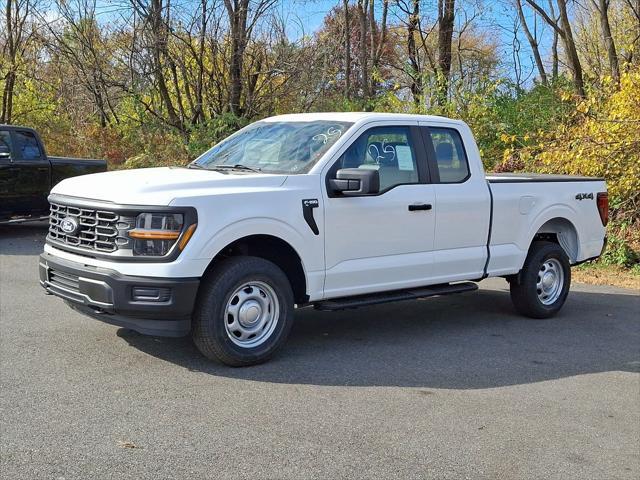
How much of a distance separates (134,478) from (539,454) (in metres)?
2.32

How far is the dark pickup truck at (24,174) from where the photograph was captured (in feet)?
41.1

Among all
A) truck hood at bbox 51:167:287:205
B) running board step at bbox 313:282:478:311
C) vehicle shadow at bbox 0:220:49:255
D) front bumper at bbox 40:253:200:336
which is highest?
truck hood at bbox 51:167:287:205

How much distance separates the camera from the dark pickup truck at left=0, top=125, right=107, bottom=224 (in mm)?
12539

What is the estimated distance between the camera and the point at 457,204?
6.87 m

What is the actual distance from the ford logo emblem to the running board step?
203cm

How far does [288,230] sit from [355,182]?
0.67 meters

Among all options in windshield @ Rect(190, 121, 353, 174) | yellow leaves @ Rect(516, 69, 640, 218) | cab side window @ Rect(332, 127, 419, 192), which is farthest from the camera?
yellow leaves @ Rect(516, 69, 640, 218)

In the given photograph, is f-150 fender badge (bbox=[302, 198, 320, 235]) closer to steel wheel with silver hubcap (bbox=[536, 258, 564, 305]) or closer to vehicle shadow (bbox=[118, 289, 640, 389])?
vehicle shadow (bbox=[118, 289, 640, 389])

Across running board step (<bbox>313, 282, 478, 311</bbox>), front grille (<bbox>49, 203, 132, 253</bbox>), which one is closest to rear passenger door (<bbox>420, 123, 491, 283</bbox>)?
running board step (<bbox>313, 282, 478, 311</bbox>)

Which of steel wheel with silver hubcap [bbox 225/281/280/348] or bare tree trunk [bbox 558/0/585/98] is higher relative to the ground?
bare tree trunk [bbox 558/0/585/98]

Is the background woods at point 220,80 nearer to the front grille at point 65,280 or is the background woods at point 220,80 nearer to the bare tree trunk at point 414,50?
the bare tree trunk at point 414,50

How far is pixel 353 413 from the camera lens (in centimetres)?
472

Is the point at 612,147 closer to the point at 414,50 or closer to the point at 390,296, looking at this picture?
the point at 390,296

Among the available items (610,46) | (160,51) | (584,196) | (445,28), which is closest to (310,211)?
(584,196)
